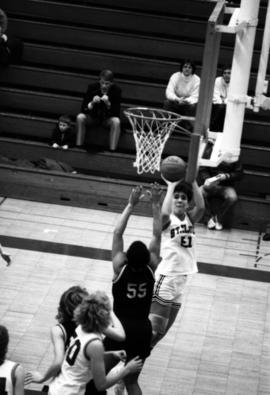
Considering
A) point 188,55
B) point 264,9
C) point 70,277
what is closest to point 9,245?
point 70,277

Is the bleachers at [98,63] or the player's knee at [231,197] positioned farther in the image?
the bleachers at [98,63]

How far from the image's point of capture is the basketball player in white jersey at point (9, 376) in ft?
18.8

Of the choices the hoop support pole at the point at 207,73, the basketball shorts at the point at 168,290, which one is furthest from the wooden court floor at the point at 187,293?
the hoop support pole at the point at 207,73

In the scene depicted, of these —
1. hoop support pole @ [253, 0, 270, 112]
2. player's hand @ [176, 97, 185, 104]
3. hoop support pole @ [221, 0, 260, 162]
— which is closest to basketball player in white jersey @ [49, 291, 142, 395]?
hoop support pole @ [221, 0, 260, 162]

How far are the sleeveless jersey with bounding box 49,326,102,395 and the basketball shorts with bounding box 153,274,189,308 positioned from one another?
192 centimetres

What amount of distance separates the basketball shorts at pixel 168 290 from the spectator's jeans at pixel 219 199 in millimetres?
4676

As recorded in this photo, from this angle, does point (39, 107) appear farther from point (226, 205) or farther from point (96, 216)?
point (226, 205)

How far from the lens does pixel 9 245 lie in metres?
11.2

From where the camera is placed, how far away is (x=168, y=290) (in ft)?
26.1

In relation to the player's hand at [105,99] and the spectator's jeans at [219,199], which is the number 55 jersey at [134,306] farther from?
the player's hand at [105,99]

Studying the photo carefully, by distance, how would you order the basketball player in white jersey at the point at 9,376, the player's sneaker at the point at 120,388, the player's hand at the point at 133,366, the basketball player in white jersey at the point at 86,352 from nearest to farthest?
the basketball player in white jersey at the point at 9,376, the basketball player in white jersey at the point at 86,352, the player's hand at the point at 133,366, the player's sneaker at the point at 120,388

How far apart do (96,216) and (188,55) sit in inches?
139

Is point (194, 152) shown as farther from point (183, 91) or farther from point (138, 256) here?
point (183, 91)

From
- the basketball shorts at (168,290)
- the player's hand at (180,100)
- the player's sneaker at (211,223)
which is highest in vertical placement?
the player's hand at (180,100)
